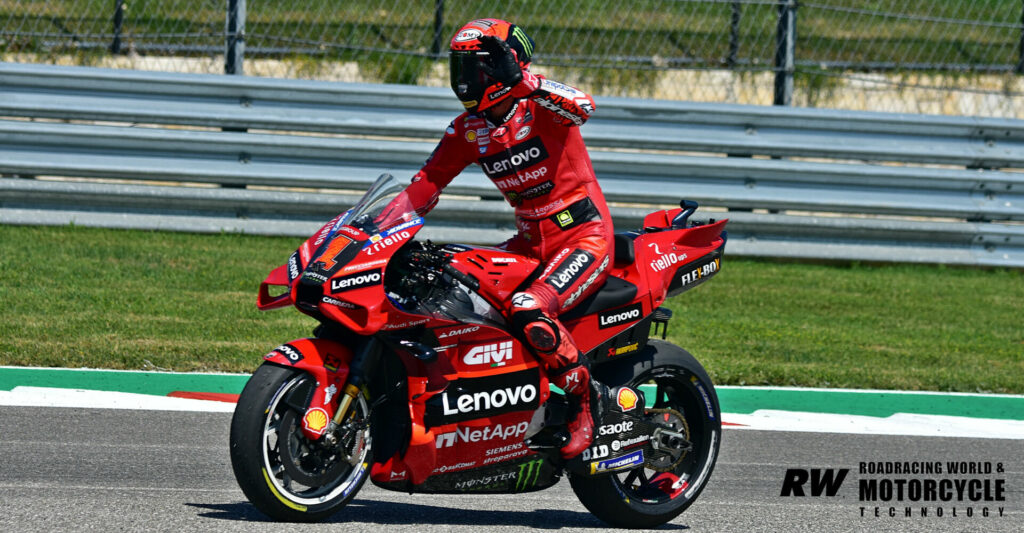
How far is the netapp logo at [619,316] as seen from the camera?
205 inches

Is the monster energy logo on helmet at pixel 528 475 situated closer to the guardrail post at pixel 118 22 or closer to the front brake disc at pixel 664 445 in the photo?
the front brake disc at pixel 664 445

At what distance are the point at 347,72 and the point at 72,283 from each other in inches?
136

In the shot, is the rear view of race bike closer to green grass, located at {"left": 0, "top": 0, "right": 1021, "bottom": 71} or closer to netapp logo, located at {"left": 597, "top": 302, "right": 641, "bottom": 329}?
netapp logo, located at {"left": 597, "top": 302, "right": 641, "bottom": 329}

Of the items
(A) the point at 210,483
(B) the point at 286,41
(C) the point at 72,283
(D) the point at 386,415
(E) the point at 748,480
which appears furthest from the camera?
(B) the point at 286,41

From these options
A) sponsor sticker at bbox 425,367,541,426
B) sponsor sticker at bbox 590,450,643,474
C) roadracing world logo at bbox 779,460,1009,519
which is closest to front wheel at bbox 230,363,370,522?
sponsor sticker at bbox 425,367,541,426

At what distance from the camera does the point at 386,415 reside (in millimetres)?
4820

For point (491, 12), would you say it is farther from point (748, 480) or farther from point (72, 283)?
point (748, 480)

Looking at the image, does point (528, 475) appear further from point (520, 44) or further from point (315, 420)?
point (520, 44)

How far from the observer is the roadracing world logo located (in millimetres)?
5531

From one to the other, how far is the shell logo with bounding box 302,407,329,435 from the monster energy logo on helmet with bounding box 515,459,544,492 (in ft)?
3.01

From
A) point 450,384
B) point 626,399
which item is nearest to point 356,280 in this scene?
point 450,384

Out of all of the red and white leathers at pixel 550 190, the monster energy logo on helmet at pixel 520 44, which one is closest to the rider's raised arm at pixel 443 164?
the red and white leathers at pixel 550 190

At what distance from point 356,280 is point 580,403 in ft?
3.74

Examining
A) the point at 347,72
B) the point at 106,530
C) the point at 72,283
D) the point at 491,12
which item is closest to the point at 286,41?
the point at 347,72
